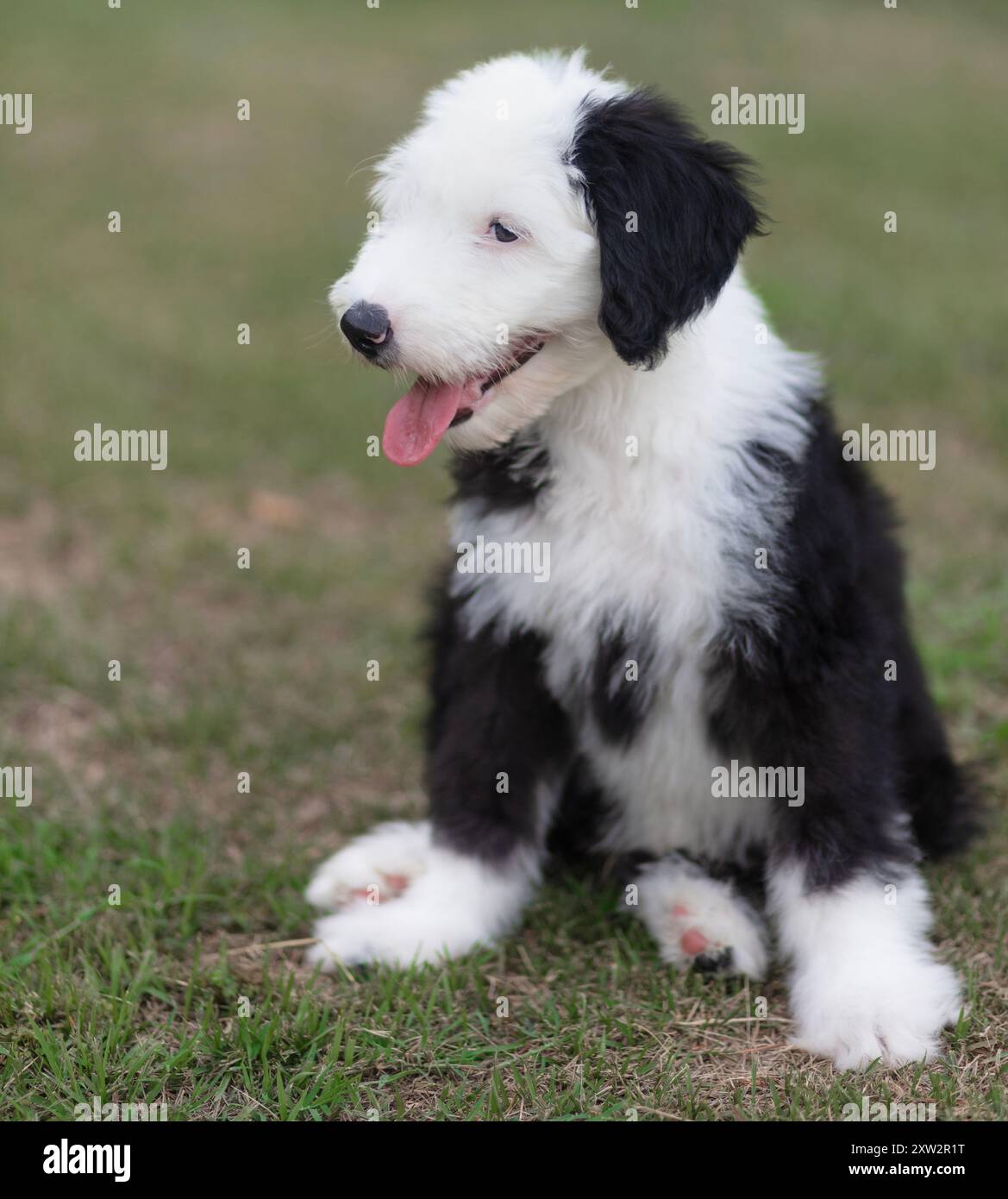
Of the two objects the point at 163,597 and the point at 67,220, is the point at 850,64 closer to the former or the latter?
the point at 67,220

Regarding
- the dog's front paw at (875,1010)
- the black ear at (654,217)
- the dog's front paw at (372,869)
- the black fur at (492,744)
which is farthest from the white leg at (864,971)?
the black ear at (654,217)

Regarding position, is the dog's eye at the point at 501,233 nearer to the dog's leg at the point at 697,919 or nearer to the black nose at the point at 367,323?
the black nose at the point at 367,323

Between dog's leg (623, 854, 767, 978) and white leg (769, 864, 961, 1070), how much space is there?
0.12m

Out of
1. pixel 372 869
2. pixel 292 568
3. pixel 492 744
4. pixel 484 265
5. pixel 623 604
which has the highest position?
pixel 292 568

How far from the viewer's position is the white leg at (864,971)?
272 centimetres

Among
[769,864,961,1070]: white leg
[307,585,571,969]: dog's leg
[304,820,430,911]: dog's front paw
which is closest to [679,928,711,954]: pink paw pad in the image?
[769,864,961,1070]: white leg

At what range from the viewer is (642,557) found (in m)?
2.82

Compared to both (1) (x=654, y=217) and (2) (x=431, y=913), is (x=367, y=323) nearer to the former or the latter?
(1) (x=654, y=217)

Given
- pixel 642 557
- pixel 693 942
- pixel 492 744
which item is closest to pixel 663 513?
pixel 642 557

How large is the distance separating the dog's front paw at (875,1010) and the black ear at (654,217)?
1334 mm

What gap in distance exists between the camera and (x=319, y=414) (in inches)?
278

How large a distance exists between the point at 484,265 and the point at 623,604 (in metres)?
0.75

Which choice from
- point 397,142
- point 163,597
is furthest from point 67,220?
point 397,142

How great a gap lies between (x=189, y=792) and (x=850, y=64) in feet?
36.9
